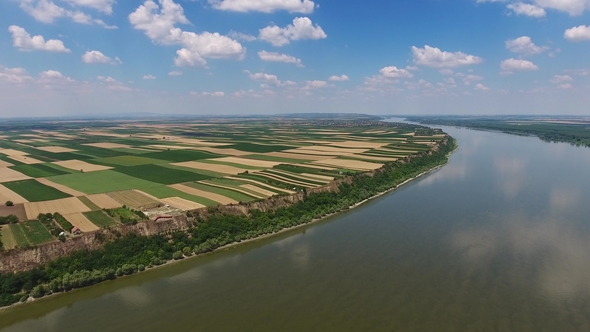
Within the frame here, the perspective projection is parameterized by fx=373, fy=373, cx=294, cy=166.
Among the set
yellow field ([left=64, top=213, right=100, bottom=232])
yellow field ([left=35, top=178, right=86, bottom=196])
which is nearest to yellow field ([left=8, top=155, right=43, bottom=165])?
yellow field ([left=35, top=178, right=86, bottom=196])

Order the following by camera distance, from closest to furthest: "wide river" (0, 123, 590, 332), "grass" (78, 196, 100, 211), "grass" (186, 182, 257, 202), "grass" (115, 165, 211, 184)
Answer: "wide river" (0, 123, 590, 332) → "grass" (78, 196, 100, 211) → "grass" (186, 182, 257, 202) → "grass" (115, 165, 211, 184)

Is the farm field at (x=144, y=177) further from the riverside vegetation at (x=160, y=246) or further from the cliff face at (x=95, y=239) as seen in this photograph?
the riverside vegetation at (x=160, y=246)

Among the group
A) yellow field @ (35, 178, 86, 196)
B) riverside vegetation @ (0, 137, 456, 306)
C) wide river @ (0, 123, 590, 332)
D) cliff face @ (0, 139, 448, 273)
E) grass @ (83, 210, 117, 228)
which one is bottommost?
wide river @ (0, 123, 590, 332)

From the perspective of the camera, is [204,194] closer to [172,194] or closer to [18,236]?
[172,194]

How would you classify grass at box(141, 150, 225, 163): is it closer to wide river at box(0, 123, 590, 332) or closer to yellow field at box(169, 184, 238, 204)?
yellow field at box(169, 184, 238, 204)

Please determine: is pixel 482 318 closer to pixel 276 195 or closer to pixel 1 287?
pixel 276 195

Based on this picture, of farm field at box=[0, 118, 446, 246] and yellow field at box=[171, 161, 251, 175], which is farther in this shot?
yellow field at box=[171, 161, 251, 175]

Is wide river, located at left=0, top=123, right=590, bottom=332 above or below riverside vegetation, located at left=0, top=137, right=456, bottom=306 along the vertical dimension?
below

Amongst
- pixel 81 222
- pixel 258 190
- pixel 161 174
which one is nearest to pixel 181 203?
pixel 81 222
